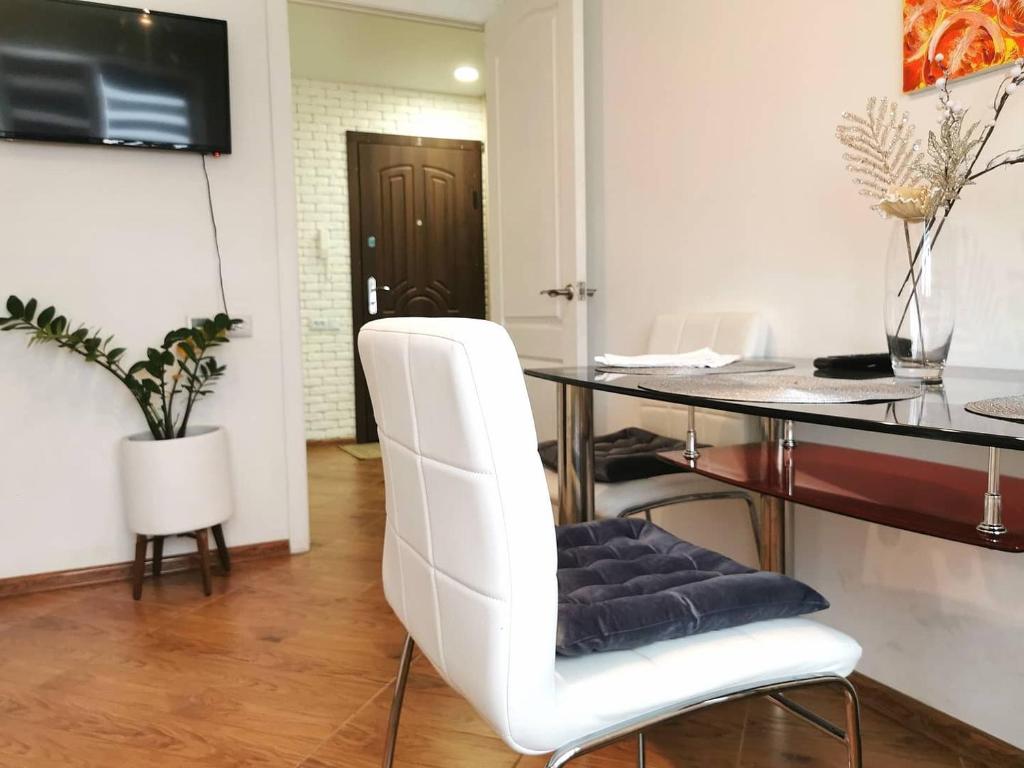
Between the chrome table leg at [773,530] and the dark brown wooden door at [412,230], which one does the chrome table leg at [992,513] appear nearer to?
the chrome table leg at [773,530]

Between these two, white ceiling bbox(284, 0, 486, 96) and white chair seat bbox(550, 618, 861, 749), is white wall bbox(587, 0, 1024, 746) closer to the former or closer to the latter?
white chair seat bbox(550, 618, 861, 749)

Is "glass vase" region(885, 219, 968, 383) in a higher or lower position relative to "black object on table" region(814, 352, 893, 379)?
higher

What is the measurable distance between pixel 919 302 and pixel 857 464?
1.18ft

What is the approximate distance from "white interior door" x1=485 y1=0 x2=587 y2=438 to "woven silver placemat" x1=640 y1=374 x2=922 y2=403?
57.0 inches

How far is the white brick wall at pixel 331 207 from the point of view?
5133 mm

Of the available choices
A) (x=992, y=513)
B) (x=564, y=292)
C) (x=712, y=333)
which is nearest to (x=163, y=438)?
(x=564, y=292)

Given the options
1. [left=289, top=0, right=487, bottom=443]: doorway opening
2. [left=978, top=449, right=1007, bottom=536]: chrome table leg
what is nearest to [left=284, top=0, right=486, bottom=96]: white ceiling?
[left=289, top=0, right=487, bottom=443]: doorway opening

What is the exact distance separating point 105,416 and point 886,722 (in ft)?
8.38

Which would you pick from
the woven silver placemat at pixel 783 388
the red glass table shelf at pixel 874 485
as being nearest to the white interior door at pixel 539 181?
the red glass table shelf at pixel 874 485

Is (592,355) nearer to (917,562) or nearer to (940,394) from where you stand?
(917,562)

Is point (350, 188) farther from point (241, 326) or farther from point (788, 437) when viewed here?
point (788, 437)

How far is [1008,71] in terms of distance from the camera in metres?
1.48

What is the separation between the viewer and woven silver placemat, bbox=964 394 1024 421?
34.7 inches

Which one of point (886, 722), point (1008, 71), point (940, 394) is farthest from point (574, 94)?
point (886, 722)
